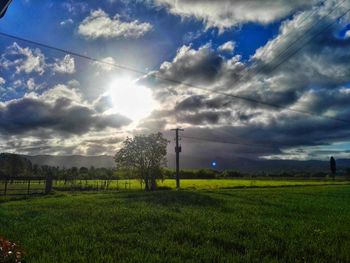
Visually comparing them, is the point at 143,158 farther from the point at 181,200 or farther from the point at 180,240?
the point at 180,240

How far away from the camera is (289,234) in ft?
41.8

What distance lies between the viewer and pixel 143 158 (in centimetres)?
6856

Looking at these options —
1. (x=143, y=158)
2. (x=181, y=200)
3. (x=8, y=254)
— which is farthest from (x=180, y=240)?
(x=143, y=158)

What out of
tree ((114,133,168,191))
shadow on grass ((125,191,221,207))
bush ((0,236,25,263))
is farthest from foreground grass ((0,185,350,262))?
tree ((114,133,168,191))

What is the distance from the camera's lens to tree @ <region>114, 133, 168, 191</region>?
67875mm

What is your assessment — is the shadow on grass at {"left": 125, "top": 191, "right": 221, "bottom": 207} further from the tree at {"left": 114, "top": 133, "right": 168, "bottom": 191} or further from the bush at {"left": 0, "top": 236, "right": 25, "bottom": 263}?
the tree at {"left": 114, "top": 133, "right": 168, "bottom": 191}

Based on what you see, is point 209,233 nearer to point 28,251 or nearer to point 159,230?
point 159,230

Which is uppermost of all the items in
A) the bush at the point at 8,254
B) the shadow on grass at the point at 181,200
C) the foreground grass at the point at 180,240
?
the bush at the point at 8,254

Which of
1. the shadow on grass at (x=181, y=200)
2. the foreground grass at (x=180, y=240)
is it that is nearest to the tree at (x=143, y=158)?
the shadow on grass at (x=181, y=200)

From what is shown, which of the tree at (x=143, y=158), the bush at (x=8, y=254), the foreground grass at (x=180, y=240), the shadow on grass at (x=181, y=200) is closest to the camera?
the bush at (x=8, y=254)

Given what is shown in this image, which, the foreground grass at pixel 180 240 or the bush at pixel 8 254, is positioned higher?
the bush at pixel 8 254

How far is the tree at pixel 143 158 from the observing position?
6788cm

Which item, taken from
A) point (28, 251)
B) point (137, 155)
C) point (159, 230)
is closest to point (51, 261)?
point (28, 251)

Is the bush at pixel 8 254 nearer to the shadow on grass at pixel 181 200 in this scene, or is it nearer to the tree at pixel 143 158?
the shadow on grass at pixel 181 200
